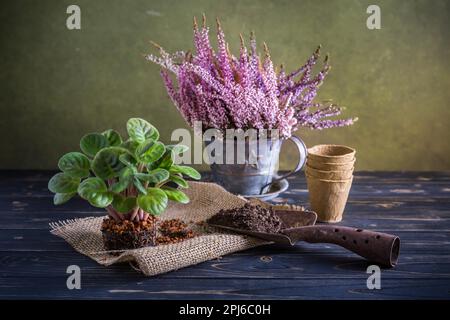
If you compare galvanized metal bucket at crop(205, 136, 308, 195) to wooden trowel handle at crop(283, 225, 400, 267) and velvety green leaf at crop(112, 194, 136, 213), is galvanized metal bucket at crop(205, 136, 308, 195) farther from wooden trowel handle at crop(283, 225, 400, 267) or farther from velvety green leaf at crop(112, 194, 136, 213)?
velvety green leaf at crop(112, 194, 136, 213)

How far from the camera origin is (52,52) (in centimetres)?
206

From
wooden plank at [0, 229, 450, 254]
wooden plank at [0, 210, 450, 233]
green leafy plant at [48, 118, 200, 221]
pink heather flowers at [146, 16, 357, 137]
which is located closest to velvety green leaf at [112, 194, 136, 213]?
green leafy plant at [48, 118, 200, 221]

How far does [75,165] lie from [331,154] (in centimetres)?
71

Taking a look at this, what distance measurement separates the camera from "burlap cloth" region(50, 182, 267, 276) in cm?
120

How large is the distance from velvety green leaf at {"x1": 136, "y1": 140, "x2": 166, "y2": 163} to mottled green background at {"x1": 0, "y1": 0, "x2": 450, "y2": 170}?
2.99ft

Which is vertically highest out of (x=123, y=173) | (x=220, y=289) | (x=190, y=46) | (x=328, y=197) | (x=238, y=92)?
(x=190, y=46)

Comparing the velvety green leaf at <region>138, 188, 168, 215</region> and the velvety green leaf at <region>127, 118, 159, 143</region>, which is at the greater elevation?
the velvety green leaf at <region>127, 118, 159, 143</region>

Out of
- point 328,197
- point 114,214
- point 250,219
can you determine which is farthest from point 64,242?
point 328,197

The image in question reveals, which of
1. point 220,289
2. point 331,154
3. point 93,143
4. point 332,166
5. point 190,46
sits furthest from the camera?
point 190,46

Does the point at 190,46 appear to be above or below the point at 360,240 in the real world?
above

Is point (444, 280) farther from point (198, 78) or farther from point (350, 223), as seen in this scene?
point (198, 78)

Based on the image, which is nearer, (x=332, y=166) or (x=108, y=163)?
(x=108, y=163)

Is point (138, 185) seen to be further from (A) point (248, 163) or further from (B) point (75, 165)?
(A) point (248, 163)

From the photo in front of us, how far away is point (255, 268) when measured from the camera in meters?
1.24
